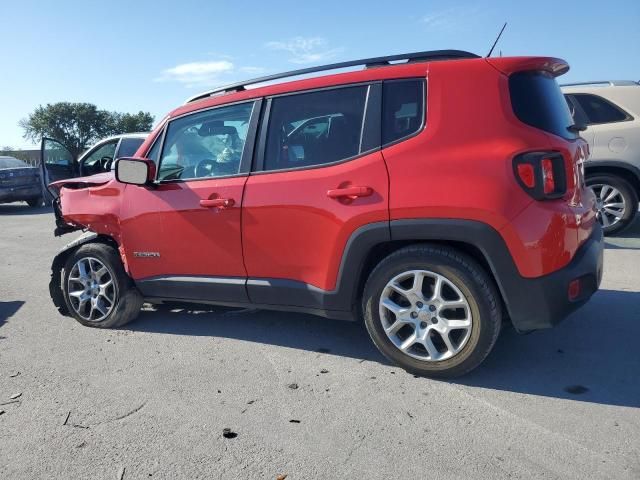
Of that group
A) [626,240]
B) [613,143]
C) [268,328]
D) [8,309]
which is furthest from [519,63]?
[8,309]

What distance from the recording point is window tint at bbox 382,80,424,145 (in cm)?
307

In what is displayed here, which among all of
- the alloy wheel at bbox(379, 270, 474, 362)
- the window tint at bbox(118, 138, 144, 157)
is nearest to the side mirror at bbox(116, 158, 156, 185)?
the alloy wheel at bbox(379, 270, 474, 362)

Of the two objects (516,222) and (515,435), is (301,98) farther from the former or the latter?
(515,435)

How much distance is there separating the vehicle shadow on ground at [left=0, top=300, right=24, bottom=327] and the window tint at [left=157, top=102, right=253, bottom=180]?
2.18 metres

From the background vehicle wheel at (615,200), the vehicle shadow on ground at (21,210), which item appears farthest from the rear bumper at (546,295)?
the vehicle shadow on ground at (21,210)

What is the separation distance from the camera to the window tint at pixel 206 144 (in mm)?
3742

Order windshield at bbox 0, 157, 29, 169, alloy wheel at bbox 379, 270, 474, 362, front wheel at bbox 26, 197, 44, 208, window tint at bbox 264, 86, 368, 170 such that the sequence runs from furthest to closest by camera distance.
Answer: front wheel at bbox 26, 197, 44, 208, windshield at bbox 0, 157, 29, 169, window tint at bbox 264, 86, 368, 170, alloy wheel at bbox 379, 270, 474, 362

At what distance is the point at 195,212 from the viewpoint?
12.3 ft

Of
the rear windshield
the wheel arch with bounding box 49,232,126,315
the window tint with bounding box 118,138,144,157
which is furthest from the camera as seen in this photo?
the window tint with bounding box 118,138,144,157

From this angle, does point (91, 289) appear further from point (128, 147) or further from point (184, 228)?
point (128, 147)

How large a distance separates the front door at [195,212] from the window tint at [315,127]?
215 millimetres

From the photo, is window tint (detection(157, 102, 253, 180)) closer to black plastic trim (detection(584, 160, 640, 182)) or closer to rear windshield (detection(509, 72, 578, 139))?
rear windshield (detection(509, 72, 578, 139))

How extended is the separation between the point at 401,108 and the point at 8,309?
4.31 m

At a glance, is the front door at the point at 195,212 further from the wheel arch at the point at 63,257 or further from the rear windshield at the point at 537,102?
the rear windshield at the point at 537,102
